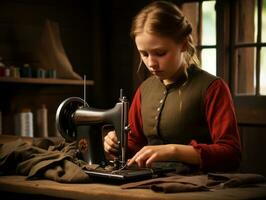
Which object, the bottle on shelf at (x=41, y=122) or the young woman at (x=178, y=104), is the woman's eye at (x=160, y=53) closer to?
the young woman at (x=178, y=104)

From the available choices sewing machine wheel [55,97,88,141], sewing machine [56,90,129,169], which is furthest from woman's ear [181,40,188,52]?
sewing machine wheel [55,97,88,141]

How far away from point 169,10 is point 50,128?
1837 mm

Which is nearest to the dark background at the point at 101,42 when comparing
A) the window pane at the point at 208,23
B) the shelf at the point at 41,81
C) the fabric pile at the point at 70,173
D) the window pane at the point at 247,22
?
the shelf at the point at 41,81

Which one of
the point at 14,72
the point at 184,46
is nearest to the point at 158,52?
the point at 184,46

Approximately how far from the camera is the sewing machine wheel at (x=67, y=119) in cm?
190

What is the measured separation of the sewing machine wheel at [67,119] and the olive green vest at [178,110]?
29cm

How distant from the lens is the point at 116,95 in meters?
Answer: 3.86

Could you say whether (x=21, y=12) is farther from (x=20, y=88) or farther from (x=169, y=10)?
(x=169, y=10)

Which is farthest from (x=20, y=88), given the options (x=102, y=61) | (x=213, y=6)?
(x=213, y=6)

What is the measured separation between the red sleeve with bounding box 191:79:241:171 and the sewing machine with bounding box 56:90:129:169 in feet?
0.77

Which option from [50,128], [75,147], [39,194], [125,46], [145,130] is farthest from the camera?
[125,46]

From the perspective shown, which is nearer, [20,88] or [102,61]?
[20,88]

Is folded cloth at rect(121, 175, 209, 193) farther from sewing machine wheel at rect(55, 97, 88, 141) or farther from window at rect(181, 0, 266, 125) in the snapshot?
window at rect(181, 0, 266, 125)

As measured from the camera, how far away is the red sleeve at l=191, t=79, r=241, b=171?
1744mm
